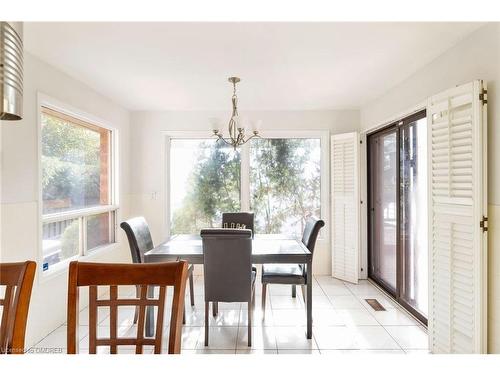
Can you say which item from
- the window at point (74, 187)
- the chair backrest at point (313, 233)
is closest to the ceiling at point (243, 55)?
the window at point (74, 187)

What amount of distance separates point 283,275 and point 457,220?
1491 millimetres

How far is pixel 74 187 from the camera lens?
3.31m

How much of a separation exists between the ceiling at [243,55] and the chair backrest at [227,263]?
1.43m

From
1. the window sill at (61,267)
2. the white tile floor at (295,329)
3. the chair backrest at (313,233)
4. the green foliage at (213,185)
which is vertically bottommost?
the white tile floor at (295,329)

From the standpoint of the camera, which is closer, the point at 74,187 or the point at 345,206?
the point at 74,187

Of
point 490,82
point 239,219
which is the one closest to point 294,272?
point 239,219

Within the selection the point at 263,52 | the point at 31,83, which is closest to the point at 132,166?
the point at 31,83

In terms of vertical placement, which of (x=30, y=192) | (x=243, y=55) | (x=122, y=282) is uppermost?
(x=243, y=55)

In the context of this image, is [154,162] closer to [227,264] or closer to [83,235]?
[83,235]

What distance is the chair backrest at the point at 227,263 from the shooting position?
244cm

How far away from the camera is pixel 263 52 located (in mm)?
2512

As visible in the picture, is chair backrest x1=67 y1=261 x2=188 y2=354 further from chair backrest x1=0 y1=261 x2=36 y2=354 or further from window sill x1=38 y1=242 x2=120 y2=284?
window sill x1=38 y1=242 x2=120 y2=284

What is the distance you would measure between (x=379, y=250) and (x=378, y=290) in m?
0.51

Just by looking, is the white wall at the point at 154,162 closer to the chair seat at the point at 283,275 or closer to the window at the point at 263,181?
the window at the point at 263,181
